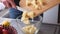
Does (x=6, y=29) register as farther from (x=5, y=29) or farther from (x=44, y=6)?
(x=44, y=6)

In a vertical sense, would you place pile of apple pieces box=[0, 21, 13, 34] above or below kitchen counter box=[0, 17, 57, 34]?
above

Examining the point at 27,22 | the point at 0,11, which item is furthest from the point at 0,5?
the point at 27,22

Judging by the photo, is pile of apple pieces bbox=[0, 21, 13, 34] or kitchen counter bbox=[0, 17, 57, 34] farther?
kitchen counter bbox=[0, 17, 57, 34]

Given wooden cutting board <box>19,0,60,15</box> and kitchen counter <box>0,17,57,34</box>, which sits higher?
wooden cutting board <box>19,0,60,15</box>

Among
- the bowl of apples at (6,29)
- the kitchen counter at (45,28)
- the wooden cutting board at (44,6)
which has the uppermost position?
the wooden cutting board at (44,6)

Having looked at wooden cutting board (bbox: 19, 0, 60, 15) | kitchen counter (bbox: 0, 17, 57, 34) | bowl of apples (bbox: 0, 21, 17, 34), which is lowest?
kitchen counter (bbox: 0, 17, 57, 34)

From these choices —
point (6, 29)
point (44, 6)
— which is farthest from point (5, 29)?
point (44, 6)

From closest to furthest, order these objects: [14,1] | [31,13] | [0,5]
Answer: [31,13]
[14,1]
[0,5]

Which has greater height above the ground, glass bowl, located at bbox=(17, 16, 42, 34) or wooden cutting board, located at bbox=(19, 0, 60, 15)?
wooden cutting board, located at bbox=(19, 0, 60, 15)

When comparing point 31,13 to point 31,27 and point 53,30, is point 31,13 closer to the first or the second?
point 31,27

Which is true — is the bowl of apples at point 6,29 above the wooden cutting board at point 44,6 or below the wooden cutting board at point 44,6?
below

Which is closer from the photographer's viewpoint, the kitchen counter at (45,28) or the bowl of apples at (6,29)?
the bowl of apples at (6,29)
